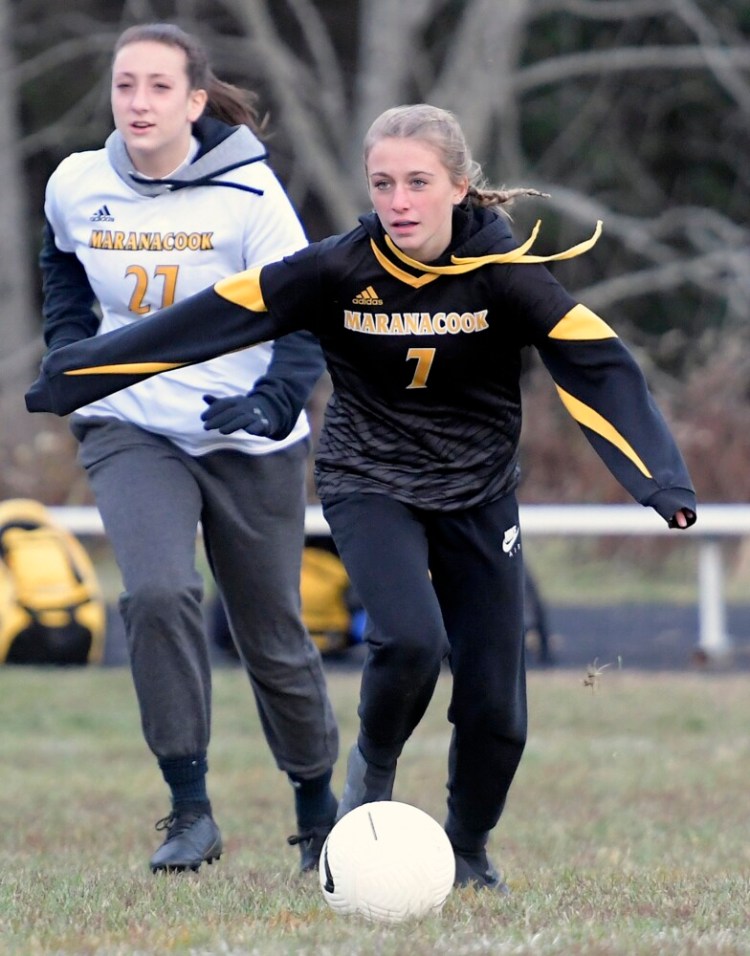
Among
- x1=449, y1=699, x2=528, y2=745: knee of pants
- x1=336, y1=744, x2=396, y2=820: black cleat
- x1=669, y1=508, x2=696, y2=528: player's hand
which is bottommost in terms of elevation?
x1=336, y1=744, x2=396, y2=820: black cleat

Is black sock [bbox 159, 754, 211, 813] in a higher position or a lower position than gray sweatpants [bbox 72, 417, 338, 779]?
lower

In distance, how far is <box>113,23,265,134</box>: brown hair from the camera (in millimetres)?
5480

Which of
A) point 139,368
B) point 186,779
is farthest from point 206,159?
point 186,779

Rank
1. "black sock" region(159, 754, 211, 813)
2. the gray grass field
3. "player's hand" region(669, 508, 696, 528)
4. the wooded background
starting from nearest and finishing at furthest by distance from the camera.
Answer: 1. the gray grass field
2. "player's hand" region(669, 508, 696, 528)
3. "black sock" region(159, 754, 211, 813)
4. the wooded background

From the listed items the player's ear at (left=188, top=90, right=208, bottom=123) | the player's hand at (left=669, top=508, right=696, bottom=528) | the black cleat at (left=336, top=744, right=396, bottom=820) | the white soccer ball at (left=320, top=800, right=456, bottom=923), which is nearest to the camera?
the white soccer ball at (left=320, top=800, right=456, bottom=923)

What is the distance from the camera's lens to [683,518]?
15.1 ft

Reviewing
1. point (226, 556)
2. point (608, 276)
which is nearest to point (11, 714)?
point (226, 556)

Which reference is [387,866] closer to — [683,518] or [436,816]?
[683,518]

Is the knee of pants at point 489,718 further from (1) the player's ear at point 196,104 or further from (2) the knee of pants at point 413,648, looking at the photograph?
(1) the player's ear at point 196,104

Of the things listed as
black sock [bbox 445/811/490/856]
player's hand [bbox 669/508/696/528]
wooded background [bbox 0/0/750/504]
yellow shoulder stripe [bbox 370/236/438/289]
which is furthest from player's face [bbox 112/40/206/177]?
wooded background [bbox 0/0/750/504]

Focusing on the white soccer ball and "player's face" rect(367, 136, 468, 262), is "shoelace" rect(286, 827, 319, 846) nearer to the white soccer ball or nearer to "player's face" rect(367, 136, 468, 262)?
the white soccer ball

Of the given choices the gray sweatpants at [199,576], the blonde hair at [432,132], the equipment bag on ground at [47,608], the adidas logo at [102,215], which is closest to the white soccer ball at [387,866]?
the gray sweatpants at [199,576]

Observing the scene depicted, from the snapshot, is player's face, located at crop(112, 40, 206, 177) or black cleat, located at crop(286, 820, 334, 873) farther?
black cleat, located at crop(286, 820, 334, 873)

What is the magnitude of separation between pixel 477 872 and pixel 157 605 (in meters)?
1.20
